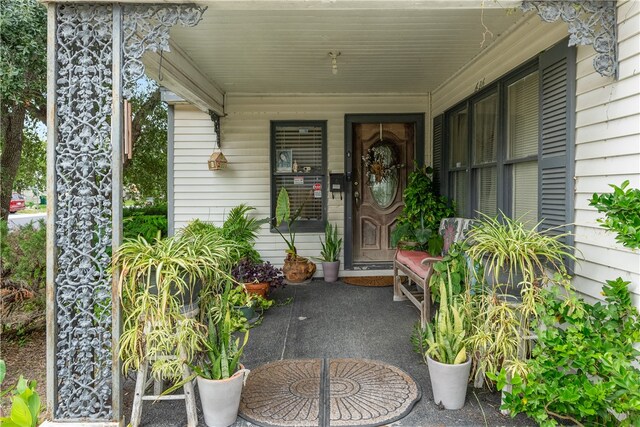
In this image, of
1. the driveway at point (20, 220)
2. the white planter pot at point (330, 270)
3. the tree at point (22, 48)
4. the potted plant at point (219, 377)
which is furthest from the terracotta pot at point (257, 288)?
the tree at point (22, 48)

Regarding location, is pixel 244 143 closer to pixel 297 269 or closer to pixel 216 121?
pixel 216 121

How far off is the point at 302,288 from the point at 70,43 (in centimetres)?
378

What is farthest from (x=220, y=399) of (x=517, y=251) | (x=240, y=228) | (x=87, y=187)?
(x=240, y=228)

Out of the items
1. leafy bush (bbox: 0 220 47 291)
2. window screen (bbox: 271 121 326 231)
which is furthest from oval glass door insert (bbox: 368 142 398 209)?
leafy bush (bbox: 0 220 47 291)

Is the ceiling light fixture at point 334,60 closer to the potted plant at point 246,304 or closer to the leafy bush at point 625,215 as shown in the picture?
the potted plant at point 246,304

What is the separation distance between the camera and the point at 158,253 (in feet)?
7.48

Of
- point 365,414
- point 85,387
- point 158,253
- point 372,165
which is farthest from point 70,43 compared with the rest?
point 372,165

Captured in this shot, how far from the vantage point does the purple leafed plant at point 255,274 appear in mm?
4484

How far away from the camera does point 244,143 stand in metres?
5.73

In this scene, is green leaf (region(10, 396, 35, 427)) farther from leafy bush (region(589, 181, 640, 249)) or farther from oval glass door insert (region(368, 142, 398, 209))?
oval glass door insert (region(368, 142, 398, 209))

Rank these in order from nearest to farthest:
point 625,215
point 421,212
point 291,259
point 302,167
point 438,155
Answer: point 625,215 < point 421,212 < point 438,155 < point 291,259 < point 302,167

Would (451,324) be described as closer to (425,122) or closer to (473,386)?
(473,386)

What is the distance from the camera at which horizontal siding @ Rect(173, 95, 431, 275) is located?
5719mm

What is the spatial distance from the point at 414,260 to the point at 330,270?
1.78m
